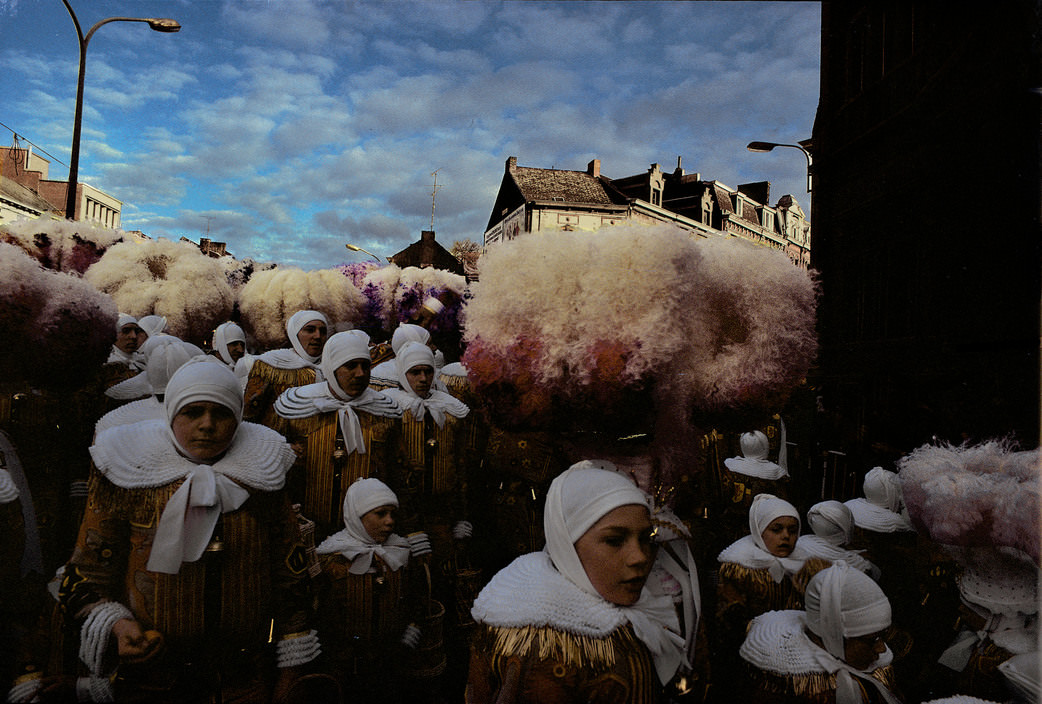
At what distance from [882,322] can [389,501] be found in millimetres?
5875

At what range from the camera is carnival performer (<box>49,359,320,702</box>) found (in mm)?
2283

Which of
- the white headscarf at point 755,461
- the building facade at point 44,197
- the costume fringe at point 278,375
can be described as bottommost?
the white headscarf at point 755,461

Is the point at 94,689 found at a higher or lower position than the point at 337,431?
lower

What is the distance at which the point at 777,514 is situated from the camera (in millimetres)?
4074

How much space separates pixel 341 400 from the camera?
4.23m

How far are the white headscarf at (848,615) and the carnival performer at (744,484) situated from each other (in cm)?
241

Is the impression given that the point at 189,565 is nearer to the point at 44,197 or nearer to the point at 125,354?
the point at 125,354

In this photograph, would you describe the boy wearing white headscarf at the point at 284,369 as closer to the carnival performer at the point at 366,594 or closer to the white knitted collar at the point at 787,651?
the carnival performer at the point at 366,594

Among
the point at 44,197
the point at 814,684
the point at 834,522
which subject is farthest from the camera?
the point at 44,197

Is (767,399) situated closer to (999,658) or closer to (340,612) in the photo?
(999,658)

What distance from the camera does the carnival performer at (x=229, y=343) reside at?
6.66 m

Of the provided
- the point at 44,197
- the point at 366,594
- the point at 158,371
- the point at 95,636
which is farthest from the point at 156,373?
the point at 44,197

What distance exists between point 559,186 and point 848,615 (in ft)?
81.9

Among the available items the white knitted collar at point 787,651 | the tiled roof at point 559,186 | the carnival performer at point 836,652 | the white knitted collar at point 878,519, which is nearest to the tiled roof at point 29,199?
the white knitted collar at point 787,651
